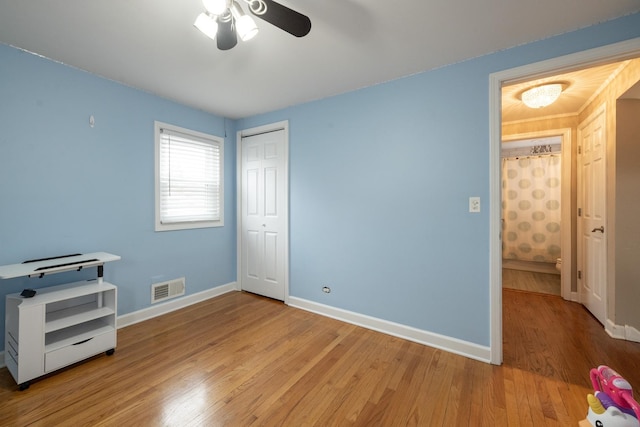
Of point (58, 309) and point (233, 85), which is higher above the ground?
point (233, 85)

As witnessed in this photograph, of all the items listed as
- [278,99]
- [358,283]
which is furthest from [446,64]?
[358,283]

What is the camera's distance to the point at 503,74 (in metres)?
2.01

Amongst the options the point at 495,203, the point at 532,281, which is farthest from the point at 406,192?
the point at 532,281

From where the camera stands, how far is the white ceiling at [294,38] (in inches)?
63.1

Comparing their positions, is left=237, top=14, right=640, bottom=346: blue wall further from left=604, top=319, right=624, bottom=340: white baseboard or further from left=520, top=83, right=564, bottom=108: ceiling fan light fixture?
left=604, top=319, right=624, bottom=340: white baseboard

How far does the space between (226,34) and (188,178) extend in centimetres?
216

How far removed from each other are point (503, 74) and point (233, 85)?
2403 millimetres

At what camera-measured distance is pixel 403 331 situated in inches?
96.8

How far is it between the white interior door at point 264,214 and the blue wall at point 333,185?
0.61 ft

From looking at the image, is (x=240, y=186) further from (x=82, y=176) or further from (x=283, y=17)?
(x=283, y=17)

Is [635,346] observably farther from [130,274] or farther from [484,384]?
[130,274]

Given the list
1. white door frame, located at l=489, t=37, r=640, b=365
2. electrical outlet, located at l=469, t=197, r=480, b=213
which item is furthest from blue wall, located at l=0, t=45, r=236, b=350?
white door frame, located at l=489, t=37, r=640, b=365

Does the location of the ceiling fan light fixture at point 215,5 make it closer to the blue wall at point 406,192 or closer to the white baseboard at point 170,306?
the blue wall at point 406,192

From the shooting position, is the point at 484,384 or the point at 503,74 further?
the point at 503,74
